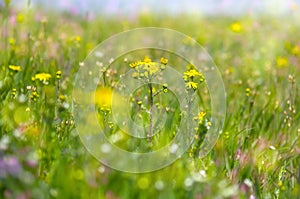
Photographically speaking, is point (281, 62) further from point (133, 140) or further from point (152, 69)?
point (133, 140)

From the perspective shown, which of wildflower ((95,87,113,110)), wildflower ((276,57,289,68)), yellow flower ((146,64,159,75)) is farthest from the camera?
wildflower ((276,57,289,68))

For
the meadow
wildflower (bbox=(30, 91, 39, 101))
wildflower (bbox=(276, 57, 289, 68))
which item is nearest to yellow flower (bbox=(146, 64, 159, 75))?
the meadow

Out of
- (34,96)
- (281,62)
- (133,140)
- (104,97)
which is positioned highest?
(281,62)

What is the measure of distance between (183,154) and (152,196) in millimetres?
592

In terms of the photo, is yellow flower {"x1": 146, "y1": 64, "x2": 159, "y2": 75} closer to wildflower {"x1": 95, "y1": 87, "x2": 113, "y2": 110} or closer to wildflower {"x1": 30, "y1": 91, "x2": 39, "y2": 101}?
wildflower {"x1": 95, "y1": 87, "x2": 113, "y2": 110}

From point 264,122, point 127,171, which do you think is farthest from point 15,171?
point 264,122

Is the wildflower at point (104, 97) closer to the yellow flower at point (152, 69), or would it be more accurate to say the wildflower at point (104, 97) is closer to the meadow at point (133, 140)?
the meadow at point (133, 140)

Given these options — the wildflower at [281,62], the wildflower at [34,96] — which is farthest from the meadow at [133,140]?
the wildflower at [281,62]

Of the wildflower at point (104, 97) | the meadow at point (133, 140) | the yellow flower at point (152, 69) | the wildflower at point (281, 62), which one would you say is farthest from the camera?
the wildflower at point (281, 62)

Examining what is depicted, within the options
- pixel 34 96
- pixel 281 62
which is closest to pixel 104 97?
pixel 34 96

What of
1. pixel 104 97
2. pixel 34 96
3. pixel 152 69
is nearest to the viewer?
pixel 152 69

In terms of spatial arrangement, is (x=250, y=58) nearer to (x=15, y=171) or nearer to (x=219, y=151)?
(x=219, y=151)

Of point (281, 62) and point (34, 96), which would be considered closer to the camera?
point (34, 96)

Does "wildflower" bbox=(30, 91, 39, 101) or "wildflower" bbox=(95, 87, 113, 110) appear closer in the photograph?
"wildflower" bbox=(30, 91, 39, 101)
